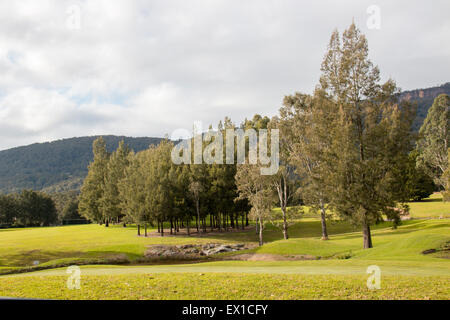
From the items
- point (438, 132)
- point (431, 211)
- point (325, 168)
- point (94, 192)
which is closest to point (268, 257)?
point (325, 168)

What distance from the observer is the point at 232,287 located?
1333cm

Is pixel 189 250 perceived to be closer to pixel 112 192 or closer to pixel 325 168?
pixel 325 168

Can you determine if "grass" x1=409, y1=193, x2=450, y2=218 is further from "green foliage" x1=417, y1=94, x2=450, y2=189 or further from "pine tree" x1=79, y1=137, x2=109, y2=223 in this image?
"pine tree" x1=79, y1=137, x2=109, y2=223

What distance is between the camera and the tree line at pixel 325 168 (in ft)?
99.8

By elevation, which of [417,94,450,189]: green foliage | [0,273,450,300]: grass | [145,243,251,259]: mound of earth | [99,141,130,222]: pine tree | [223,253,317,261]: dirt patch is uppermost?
[417,94,450,189]: green foliage

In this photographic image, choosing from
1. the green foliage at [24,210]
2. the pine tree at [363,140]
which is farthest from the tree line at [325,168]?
the green foliage at [24,210]

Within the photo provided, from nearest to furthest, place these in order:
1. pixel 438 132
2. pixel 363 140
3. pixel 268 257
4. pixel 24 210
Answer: pixel 363 140 < pixel 268 257 < pixel 438 132 < pixel 24 210

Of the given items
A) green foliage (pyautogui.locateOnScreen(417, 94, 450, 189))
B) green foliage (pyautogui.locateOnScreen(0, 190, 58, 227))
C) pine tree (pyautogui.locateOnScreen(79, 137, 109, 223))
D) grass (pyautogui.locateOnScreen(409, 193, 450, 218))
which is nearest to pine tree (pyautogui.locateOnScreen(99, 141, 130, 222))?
Answer: pine tree (pyautogui.locateOnScreen(79, 137, 109, 223))

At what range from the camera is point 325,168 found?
31.9 m

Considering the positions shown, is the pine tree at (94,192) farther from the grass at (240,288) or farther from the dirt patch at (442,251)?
the dirt patch at (442,251)

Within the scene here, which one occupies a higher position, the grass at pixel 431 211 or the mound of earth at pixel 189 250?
the grass at pixel 431 211

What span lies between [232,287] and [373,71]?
26605 mm

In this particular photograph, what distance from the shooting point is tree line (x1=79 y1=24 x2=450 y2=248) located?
30406 mm
